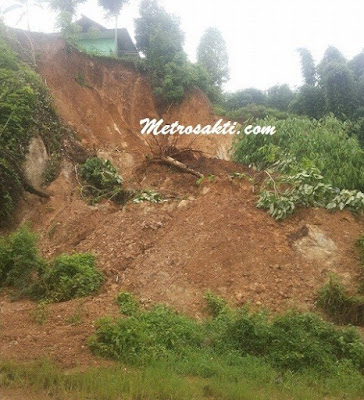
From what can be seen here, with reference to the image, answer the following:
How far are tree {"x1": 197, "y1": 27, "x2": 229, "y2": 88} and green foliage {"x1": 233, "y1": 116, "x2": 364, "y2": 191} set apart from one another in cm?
1109

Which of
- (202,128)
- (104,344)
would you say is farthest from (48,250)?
(202,128)

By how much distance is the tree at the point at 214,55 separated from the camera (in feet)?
76.5

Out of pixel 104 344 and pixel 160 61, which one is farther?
pixel 160 61

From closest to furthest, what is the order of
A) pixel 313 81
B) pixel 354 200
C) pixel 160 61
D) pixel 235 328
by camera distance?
pixel 235 328, pixel 354 200, pixel 160 61, pixel 313 81

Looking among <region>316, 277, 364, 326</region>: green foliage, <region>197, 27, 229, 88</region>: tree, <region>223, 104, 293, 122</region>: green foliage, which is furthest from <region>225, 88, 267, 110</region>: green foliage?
<region>316, 277, 364, 326</region>: green foliage

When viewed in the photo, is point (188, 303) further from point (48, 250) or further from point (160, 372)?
point (48, 250)

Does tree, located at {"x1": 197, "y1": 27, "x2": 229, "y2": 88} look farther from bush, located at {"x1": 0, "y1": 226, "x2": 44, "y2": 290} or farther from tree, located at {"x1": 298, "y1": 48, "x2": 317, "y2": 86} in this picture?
bush, located at {"x1": 0, "y1": 226, "x2": 44, "y2": 290}

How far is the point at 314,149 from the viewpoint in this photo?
11.3 metres

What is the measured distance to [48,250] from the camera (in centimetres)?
933

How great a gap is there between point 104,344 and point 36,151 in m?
7.43

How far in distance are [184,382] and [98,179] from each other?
8.54 metres

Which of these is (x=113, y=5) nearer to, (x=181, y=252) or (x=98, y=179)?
(x=98, y=179)

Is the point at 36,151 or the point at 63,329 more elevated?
the point at 36,151

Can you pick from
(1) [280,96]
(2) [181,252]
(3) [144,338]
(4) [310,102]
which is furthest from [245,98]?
(3) [144,338]
